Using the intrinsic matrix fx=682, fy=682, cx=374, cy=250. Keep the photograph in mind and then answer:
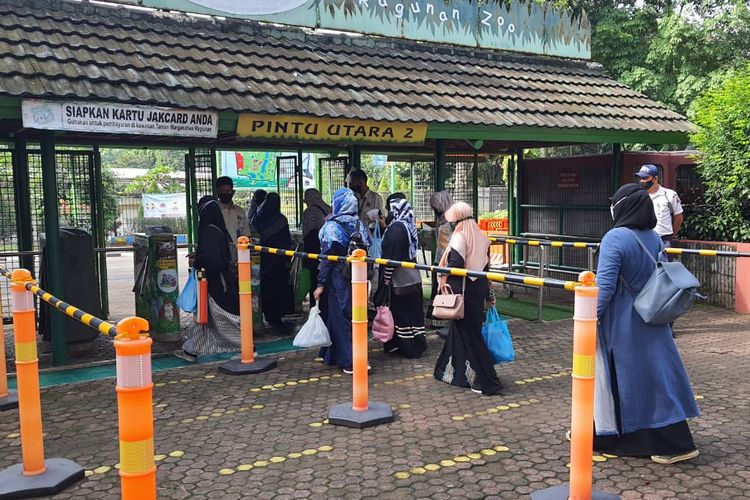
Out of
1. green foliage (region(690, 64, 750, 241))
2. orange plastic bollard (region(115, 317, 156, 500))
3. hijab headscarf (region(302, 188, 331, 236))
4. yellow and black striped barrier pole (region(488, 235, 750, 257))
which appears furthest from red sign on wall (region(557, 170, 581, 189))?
orange plastic bollard (region(115, 317, 156, 500))

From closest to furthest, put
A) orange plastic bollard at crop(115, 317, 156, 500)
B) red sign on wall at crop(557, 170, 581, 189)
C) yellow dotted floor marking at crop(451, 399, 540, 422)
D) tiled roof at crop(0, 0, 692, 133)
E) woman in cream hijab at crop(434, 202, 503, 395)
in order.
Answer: orange plastic bollard at crop(115, 317, 156, 500) → yellow dotted floor marking at crop(451, 399, 540, 422) → woman in cream hijab at crop(434, 202, 503, 395) → tiled roof at crop(0, 0, 692, 133) → red sign on wall at crop(557, 170, 581, 189)

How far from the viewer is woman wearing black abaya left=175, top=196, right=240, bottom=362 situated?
278 inches

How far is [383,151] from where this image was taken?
12086mm

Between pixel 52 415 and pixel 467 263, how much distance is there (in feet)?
11.7

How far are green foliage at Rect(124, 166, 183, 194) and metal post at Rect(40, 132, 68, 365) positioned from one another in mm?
34002

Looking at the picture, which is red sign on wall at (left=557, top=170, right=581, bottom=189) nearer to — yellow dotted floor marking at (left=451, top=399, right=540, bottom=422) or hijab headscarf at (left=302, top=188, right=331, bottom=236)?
hijab headscarf at (left=302, top=188, right=331, bottom=236)

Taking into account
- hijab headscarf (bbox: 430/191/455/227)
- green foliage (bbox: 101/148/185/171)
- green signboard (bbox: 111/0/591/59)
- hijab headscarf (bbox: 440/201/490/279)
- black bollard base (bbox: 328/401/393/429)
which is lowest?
black bollard base (bbox: 328/401/393/429)

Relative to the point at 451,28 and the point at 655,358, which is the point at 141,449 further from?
the point at 451,28

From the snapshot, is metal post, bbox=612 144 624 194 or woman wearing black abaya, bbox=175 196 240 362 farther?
metal post, bbox=612 144 624 194

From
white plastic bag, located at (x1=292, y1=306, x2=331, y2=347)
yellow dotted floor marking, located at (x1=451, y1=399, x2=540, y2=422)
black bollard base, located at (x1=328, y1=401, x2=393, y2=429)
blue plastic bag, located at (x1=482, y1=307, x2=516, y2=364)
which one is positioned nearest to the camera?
black bollard base, located at (x1=328, y1=401, x2=393, y2=429)

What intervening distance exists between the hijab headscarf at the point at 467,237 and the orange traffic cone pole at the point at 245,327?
1.90m

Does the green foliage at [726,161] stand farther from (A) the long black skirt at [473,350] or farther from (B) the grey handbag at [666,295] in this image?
(B) the grey handbag at [666,295]

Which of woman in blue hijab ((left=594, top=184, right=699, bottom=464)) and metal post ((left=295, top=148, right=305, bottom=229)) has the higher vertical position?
metal post ((left=295, top=148, right=305, bottom=229))

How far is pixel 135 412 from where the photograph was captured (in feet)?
9.02
